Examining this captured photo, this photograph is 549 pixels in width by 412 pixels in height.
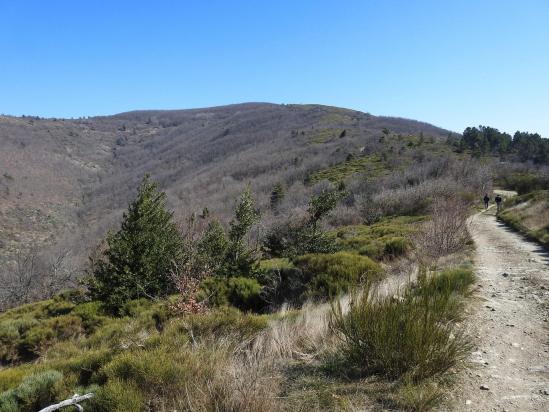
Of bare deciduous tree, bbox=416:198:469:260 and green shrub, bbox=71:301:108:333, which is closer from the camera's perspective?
bare deciduous tree, bbox=416:198:469:260

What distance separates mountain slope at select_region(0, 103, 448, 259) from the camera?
84125 millimetres

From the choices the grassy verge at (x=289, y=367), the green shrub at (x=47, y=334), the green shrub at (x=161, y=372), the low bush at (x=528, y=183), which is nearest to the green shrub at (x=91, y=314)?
the green shrub at (x=47, y=334)

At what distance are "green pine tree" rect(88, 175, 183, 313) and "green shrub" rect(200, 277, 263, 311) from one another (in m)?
3.46

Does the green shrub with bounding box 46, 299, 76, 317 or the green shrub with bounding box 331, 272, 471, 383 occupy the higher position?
the green shrub with bounding box 331, 272, 471, 383

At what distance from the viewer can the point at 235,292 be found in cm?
1385

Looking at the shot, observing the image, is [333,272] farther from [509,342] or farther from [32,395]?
[32,395]

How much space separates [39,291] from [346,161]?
67.2 metres

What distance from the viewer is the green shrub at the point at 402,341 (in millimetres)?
4348

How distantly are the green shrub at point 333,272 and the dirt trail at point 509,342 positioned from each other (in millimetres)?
2869

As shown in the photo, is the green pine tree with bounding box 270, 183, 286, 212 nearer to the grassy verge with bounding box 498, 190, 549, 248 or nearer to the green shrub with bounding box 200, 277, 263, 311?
the grassy verge with bounding box 498, 190, 549, 248

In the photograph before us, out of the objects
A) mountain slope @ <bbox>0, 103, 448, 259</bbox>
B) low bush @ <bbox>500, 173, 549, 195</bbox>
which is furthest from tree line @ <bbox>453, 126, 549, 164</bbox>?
low bush @ <bbox>500, 173, 549, 195</bbox>

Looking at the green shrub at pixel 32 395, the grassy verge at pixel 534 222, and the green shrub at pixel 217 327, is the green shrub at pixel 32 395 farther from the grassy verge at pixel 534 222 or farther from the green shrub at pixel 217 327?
the grassy verge at pixel 534 222

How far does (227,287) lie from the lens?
14031 mm

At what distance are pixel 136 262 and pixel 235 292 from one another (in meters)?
5.78
